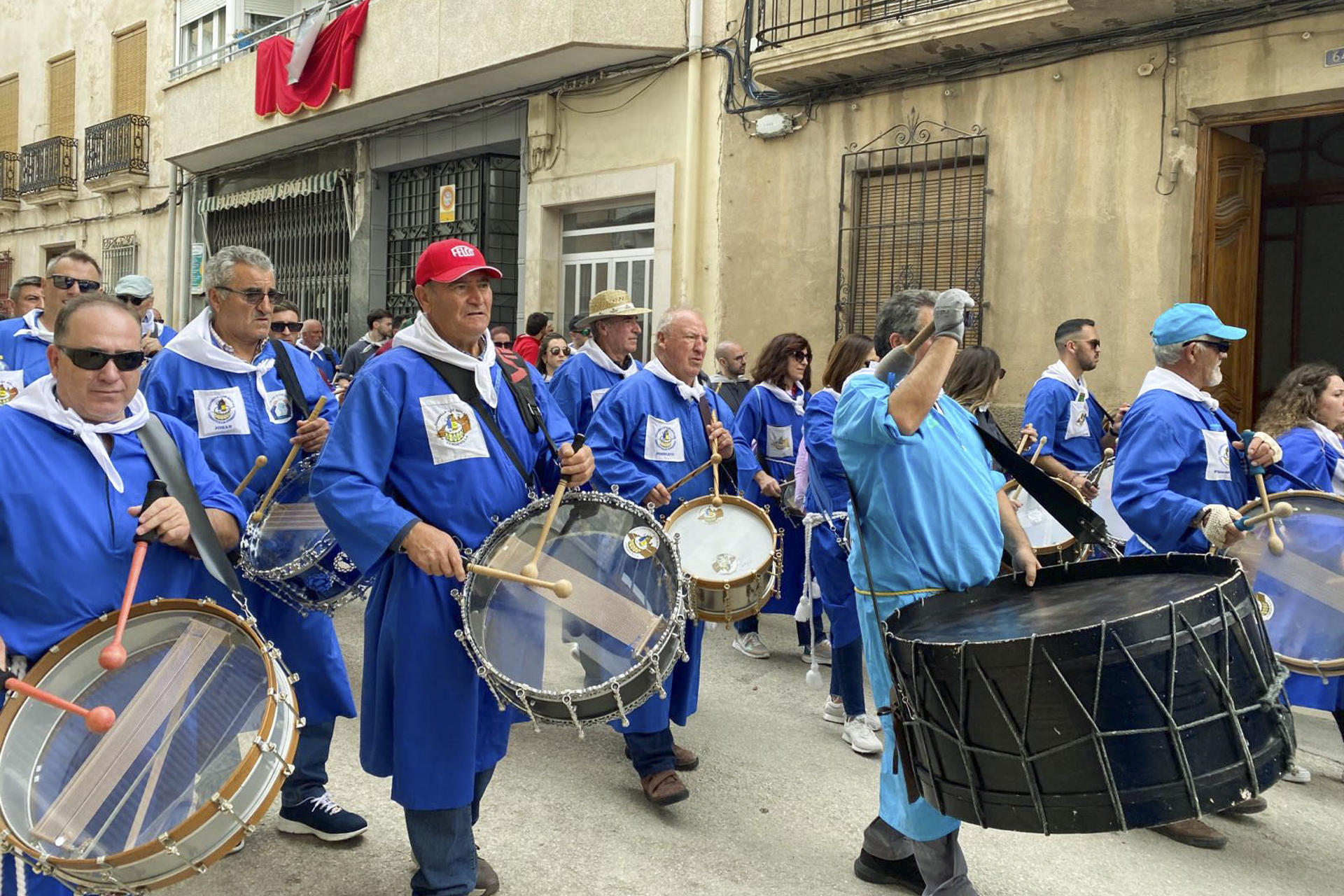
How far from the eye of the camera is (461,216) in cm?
1617

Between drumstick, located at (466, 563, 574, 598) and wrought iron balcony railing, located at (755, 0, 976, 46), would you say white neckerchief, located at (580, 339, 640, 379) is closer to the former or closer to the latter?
drumstick, located at (466, 563, 574, 598)

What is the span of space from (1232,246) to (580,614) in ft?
25.3

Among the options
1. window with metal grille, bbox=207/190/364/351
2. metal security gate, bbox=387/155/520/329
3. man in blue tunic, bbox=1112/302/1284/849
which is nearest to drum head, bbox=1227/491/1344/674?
man in blue tunic, bbox=1112/302/1284/849

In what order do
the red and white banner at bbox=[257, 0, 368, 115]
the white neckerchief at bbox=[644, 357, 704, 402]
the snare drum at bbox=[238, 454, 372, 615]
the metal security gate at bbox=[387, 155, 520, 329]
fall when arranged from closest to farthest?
the snare drum at bbox=[238, 454, 372, 615]
the white neckerchief at bbox=[644, 357, 704, 402]
the red and white banner at bbox=[257, 0, 368, 115]
the metal security gate at bbox=[387, 155, 520, 329]

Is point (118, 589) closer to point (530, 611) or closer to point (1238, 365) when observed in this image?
point (530, 611)

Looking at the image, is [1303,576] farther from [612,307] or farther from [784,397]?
[612,307]

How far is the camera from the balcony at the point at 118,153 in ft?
71.5

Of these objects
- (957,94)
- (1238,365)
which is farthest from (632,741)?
(957,94)

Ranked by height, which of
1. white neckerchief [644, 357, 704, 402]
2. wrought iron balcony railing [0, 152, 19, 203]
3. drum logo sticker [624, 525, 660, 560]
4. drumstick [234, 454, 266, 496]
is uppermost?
wrought iron balcony railing [0, 152, 19, 203]

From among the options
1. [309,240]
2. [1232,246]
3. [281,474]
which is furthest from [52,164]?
[281,474]

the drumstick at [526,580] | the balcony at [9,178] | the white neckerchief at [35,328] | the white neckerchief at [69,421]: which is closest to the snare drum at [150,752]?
the white neckerchief at [69,421]

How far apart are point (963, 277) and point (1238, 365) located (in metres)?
2.30

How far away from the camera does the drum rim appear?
5.48 meters

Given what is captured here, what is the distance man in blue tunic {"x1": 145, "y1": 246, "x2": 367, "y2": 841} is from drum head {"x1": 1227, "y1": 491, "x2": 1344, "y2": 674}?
3427 mm
